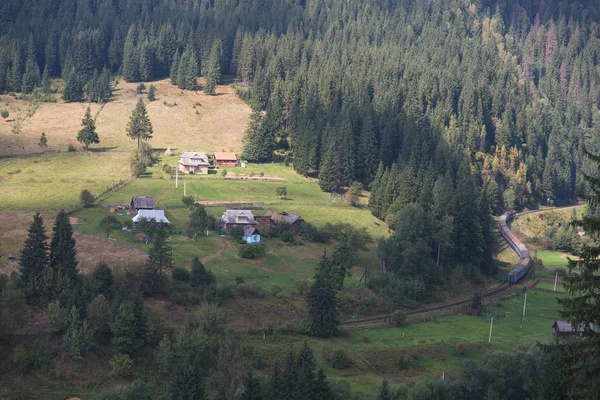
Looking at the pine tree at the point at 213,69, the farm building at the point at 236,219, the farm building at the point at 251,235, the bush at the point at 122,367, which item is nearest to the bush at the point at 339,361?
the bush at the point at 122,367

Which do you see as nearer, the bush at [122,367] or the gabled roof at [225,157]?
the bush at [122,367]

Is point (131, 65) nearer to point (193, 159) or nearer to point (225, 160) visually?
point (225, 160)

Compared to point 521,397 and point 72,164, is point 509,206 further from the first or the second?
point 521,397

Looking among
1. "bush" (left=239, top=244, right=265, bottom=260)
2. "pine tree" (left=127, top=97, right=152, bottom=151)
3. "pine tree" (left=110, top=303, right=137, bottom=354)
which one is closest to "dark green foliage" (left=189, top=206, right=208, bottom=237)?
"bush" (left=239, top=244, right=265, bottom=260)

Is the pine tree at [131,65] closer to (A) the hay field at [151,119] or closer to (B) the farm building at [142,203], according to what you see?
(A) the hay field at [151,119]

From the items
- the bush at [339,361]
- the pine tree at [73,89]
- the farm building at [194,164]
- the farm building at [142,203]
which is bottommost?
the bush at [339,361]

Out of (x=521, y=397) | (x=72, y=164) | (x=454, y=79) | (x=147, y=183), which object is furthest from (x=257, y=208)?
(x=454, y=79)

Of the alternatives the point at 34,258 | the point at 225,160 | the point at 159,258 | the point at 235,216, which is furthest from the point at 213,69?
the point at 34,258
